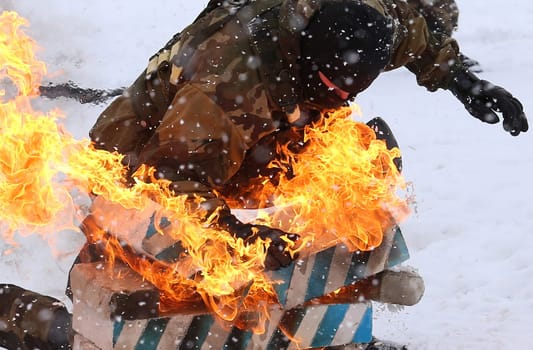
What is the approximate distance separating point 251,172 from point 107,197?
0.73 m

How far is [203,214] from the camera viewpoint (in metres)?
3.12

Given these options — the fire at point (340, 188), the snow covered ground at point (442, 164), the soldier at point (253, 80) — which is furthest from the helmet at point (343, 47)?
the snow covered ground at point (442, 164)

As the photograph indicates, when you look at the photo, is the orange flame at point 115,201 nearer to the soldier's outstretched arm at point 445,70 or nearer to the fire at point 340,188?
the fire at point 340,188

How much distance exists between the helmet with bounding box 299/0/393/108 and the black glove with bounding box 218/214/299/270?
0.73 meters

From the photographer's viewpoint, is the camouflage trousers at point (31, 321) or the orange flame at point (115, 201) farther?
the camouflage trousers at point (31, 321)

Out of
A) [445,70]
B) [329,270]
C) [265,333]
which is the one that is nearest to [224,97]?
[329,270]

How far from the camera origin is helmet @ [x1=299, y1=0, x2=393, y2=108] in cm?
327

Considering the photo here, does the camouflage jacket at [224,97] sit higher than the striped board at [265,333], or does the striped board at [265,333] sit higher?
the camouflage jacket at [224,97]

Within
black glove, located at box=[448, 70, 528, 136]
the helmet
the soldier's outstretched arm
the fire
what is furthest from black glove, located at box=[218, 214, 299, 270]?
black glove, located at box=[448, 70, 528, 136]

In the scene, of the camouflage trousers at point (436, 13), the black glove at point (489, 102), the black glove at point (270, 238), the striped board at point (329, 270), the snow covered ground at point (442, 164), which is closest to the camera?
the black glove at point (270, 238)

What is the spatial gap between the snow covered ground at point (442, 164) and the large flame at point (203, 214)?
1.78 ft

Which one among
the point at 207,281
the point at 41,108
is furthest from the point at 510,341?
the point at 41,108

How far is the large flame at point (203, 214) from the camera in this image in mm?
3084

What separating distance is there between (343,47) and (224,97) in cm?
55
